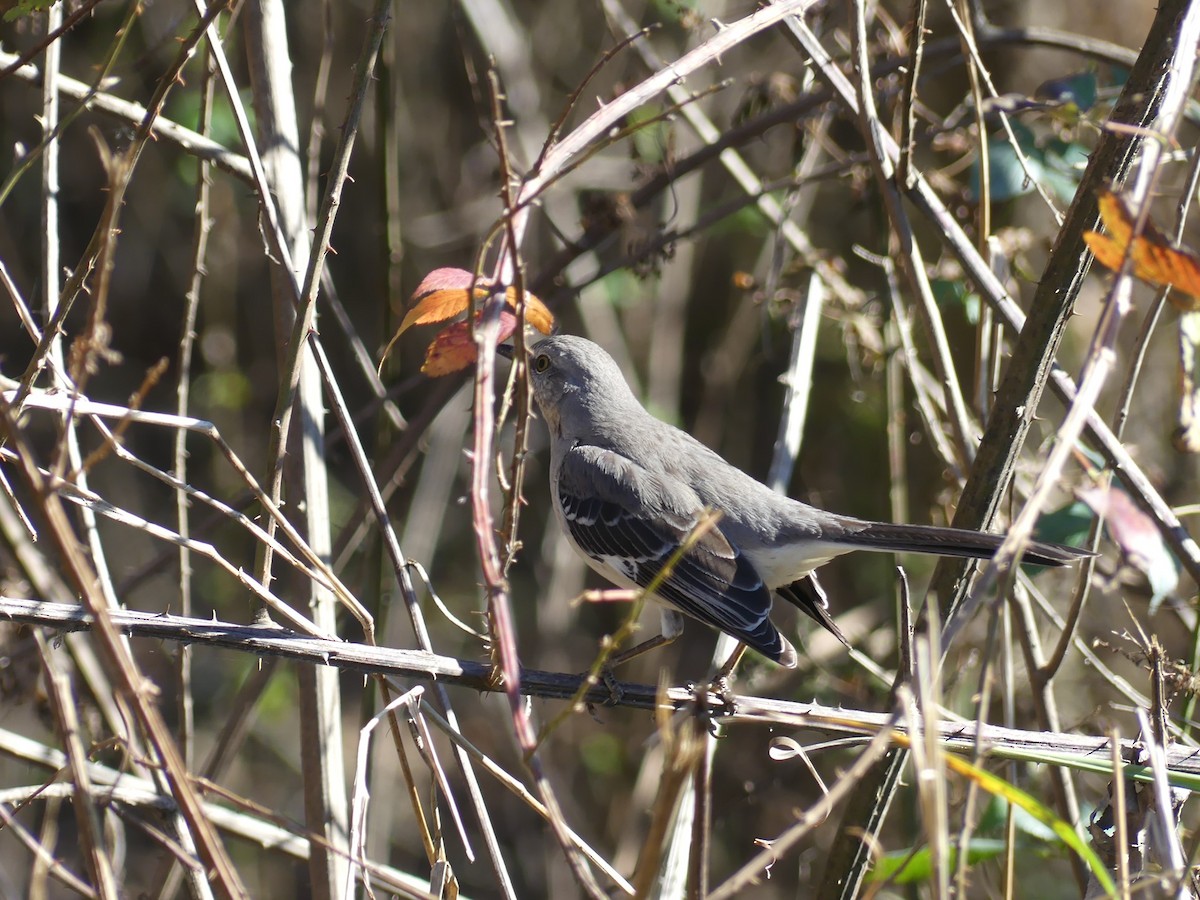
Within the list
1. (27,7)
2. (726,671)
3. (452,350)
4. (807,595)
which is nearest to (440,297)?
(452,350)

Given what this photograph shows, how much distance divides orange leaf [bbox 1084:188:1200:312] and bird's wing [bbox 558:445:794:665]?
1.70 m

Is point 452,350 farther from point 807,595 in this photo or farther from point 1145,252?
point 807,595

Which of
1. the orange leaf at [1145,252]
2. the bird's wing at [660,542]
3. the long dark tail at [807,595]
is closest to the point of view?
the orange leaf at [1145,252]

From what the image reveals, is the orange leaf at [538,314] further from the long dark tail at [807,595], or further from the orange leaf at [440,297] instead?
the long dark tail at [807,595]

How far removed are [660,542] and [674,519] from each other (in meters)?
0.11

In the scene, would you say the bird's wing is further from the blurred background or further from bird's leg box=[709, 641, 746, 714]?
the blurred background

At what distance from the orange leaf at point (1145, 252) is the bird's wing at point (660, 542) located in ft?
5.57

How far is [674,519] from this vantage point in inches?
145

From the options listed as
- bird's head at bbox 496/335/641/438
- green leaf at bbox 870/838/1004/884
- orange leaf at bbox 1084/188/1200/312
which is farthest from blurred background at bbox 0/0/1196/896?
orange leaf at bbox 1084/188/1200/312

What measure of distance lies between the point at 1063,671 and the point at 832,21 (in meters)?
4.04

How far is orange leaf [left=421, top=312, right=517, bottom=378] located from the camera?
94.1 inches

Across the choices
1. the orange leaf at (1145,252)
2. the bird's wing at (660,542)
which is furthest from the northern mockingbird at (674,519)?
the orange leaf at (1145,252)

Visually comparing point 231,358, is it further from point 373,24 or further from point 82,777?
point 82,777

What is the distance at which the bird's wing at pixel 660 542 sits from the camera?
10.6ft
